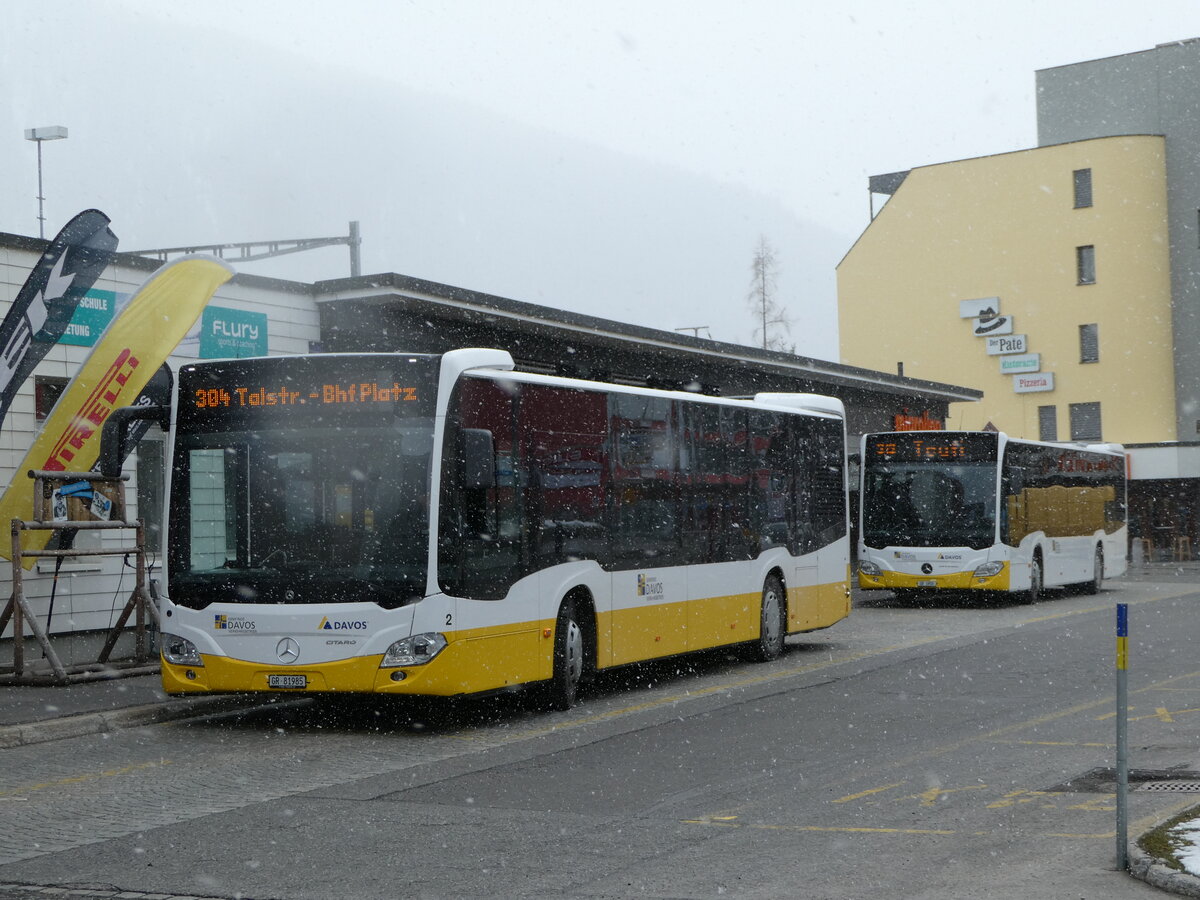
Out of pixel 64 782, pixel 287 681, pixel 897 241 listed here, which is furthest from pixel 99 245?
pixel 897 241

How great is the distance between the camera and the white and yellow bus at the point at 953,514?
28.2m

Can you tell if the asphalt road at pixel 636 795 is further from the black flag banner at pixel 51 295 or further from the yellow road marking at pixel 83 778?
the black flag banner at pixel 51 295

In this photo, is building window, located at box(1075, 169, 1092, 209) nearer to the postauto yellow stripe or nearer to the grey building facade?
the grey building facade

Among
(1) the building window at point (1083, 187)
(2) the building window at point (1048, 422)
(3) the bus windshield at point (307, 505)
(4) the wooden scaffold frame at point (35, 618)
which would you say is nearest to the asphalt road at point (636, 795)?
(3) the bus windshield at point (307, 505)

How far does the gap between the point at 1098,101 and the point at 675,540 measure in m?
52.3

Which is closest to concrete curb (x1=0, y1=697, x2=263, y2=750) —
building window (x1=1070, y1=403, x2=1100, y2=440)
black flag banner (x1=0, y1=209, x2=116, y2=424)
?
black flag banner (x1=0, y1=209, x2=116, y2=424)

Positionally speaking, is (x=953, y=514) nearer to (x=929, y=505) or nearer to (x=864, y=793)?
(x=929, y=505)

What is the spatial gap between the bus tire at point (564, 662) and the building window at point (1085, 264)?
5023 cm

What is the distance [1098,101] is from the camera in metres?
62.5

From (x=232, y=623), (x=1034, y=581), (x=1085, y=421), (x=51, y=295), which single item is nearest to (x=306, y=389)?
(x=232, y=623)

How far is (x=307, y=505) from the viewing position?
12.4m

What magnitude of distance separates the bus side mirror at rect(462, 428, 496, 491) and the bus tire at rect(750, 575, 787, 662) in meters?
6.39

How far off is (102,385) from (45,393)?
2.43 meters

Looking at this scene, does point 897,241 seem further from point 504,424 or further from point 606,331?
point 504,424
